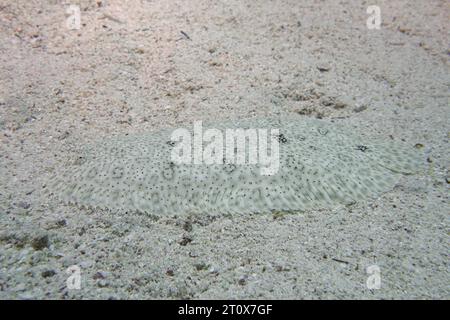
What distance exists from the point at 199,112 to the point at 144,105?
0.78 meters

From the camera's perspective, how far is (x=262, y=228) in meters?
3.60

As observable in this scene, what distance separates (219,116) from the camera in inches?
198

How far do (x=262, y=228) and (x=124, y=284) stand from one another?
51.7 inches

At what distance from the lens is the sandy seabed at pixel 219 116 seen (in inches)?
122

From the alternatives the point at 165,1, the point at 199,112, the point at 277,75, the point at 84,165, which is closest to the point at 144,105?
the point at 199,112

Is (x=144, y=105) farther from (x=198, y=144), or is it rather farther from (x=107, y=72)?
(x=198, y=144)

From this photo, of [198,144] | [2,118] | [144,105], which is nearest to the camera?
[198,144]

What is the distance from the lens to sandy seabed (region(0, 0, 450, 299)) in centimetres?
311

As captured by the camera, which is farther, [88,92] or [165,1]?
[165,1]

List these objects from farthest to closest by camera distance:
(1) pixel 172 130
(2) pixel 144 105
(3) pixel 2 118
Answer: (2) pixel 144 105 → (3) pixel 2 118 → (1) pixel 172 130
